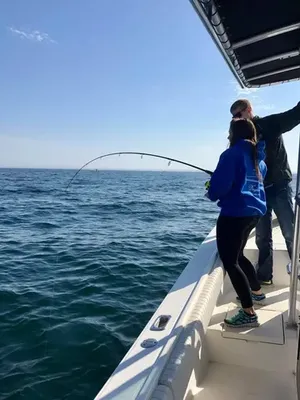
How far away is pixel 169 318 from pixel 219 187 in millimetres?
886

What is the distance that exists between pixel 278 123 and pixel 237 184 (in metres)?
0.76

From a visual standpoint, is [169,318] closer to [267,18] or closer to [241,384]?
[241,384]

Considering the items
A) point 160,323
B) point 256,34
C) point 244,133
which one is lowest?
point 160,323

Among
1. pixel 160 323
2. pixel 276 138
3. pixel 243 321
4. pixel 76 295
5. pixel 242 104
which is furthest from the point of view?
pixel 76 295

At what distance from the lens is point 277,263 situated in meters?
3.45

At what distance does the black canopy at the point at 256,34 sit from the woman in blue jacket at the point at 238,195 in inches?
23.4

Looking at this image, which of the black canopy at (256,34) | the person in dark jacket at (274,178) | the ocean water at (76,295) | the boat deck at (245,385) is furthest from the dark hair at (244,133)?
the ocean water at (76,295)

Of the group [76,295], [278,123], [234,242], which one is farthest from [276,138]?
[76,295]

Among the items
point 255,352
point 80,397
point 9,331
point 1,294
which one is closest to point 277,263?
point 255,352

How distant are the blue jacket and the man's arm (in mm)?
498

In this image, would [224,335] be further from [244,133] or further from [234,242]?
[244,133]

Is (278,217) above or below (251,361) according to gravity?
above

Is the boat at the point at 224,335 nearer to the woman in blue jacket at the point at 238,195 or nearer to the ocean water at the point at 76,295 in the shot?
the woman in blue jacket at the point at 238,195

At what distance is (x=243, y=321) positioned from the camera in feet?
7.95
